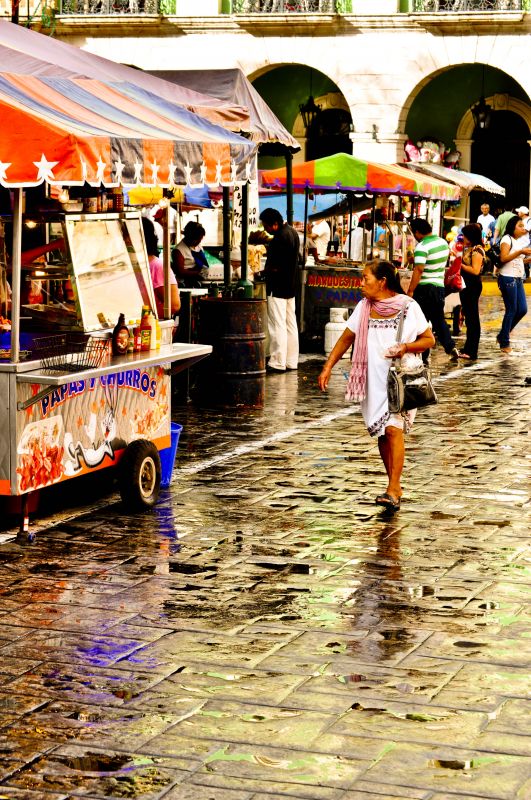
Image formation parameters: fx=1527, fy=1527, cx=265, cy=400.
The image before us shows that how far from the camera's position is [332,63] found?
3225 centimetres

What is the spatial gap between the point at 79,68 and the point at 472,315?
7478 millimetres

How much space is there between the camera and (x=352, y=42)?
3206cm

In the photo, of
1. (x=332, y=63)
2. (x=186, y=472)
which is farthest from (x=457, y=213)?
(x=186, y=472)

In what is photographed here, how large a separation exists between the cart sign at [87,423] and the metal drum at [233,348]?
353 cm

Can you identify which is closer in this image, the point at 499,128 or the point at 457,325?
the point at 457,325

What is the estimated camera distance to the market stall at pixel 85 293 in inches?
310

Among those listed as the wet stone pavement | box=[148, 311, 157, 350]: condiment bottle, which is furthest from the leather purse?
box=[148, 311, 157, 350]: condiment bottle

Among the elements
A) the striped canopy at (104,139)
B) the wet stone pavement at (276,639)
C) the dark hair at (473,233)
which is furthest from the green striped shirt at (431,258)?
the wet stone pavement at (276,639)

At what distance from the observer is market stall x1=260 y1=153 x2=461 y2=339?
18.7 metres

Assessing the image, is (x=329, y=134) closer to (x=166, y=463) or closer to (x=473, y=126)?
(x=473, y=126)

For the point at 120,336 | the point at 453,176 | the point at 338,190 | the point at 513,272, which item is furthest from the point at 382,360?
the point at 453,176

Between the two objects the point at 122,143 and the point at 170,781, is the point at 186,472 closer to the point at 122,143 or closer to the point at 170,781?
the point at 122,143

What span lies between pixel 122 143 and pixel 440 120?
2765cm

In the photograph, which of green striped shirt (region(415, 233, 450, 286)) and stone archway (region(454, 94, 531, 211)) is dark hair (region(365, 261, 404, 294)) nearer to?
green striped shirt (region(415, 233, 450, 286))
